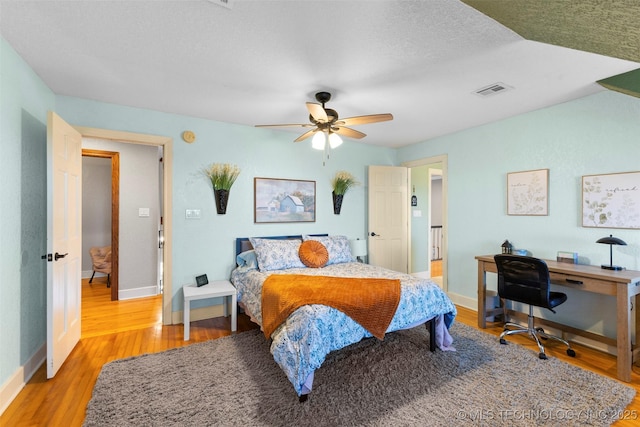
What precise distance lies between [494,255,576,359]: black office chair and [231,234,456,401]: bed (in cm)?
69

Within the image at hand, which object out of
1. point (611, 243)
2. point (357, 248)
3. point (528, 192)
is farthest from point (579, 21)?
point (357, 248)

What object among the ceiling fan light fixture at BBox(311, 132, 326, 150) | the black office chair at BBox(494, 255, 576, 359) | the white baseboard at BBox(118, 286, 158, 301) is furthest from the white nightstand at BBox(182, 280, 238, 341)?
the black office chair at BBox(494, 255, 576, 359)

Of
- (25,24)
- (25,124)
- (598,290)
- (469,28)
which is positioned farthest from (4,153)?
(598,290)

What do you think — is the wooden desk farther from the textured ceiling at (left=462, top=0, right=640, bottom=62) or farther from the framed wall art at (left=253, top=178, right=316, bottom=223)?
the framed wall art at (left=253, top=178, right=316, bottom=223)

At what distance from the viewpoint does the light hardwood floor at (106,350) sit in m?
1.90

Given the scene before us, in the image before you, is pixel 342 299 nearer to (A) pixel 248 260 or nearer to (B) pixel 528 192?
(A) pixel 248 260

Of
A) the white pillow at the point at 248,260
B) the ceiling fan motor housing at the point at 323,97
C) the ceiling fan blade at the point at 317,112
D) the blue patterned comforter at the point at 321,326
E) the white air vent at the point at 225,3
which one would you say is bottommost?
the blue patterned comforter at the point at 321,326

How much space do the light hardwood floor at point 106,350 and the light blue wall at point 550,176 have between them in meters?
0.53

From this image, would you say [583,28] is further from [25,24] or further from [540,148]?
[25,24]

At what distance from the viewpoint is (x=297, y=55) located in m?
2.13

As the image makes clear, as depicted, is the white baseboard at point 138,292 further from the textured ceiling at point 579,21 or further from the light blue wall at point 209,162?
the textured ceiling at point 579,21

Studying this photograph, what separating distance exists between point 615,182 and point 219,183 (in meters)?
4.11

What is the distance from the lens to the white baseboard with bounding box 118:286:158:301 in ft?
14.0

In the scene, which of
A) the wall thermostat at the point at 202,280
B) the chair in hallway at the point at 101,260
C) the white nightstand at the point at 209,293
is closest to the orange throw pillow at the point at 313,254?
the white nightstand at the point at 209,293
